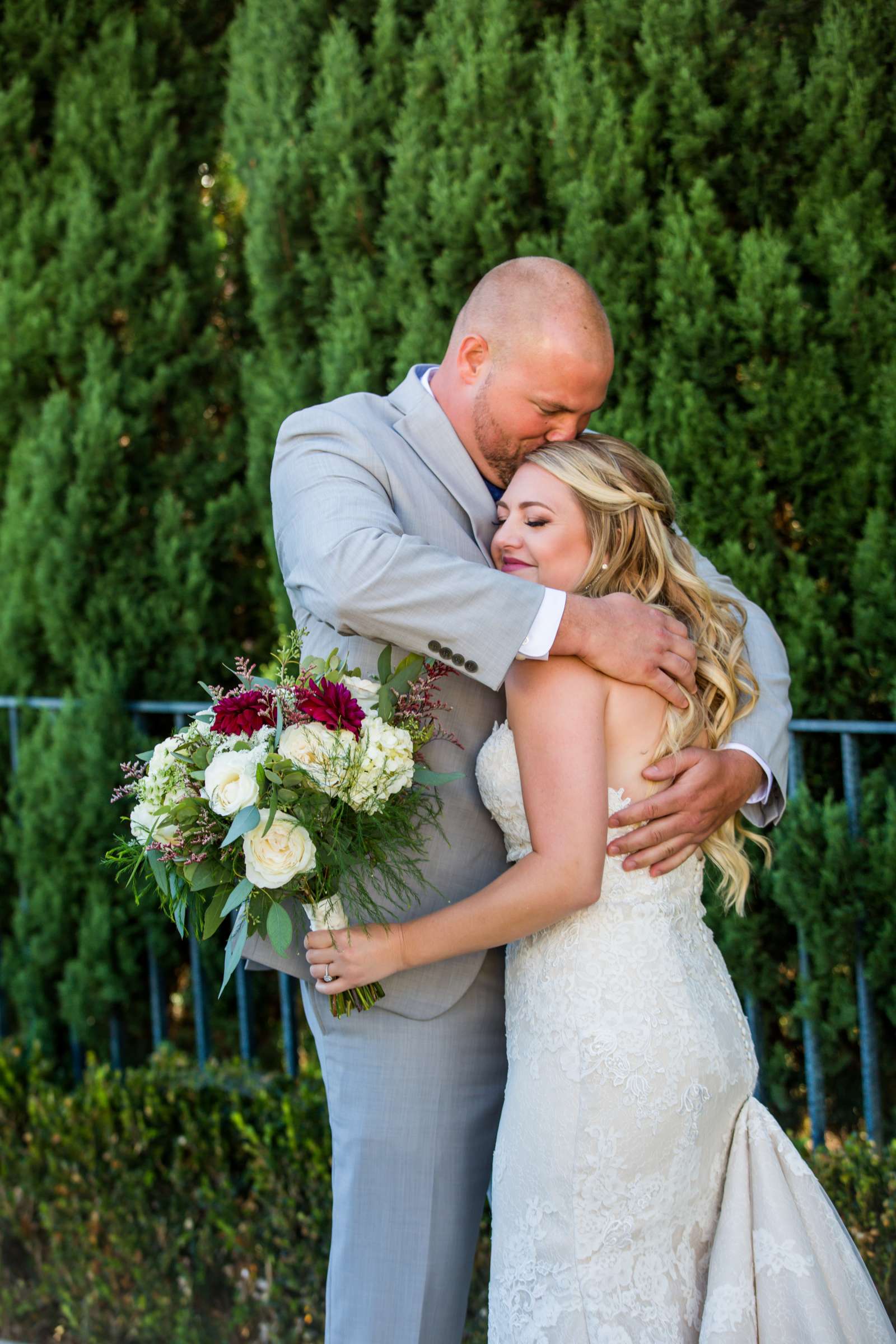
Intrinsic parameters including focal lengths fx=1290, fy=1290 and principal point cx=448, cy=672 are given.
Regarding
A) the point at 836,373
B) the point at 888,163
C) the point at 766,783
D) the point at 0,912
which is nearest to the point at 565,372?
the point at 766,783

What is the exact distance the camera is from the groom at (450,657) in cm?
235

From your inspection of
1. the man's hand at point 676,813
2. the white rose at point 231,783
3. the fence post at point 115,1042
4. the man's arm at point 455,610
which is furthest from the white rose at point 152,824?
the fence post at point 115,1042

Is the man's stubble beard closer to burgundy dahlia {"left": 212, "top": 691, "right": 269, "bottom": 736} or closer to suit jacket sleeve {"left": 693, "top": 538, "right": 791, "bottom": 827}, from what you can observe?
suit jacket sleeve {"left": 693, "top": 538, "right": 791, "bottom": 827}

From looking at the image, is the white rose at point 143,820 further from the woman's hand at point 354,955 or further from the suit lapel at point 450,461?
the suit lapel at point 450,461

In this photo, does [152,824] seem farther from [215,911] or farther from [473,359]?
[473,359]

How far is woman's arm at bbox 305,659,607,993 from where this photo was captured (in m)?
2.29

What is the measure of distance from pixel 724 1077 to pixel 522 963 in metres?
0.42

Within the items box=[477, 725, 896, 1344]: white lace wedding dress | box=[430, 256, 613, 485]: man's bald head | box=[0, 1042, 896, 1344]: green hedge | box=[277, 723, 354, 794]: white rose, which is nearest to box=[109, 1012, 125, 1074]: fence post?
box=[0, 1042, 896, 1344]: green hedge

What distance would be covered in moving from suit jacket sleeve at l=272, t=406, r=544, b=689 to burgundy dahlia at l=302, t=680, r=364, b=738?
10.1 inches

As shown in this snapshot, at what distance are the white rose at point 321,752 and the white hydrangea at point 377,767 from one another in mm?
19

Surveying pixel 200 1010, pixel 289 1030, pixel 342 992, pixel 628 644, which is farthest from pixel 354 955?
pixel 200 1010

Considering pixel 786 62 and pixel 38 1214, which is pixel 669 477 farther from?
pixel 38 1214

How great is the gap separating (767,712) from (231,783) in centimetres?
120

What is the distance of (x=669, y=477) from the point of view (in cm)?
381
